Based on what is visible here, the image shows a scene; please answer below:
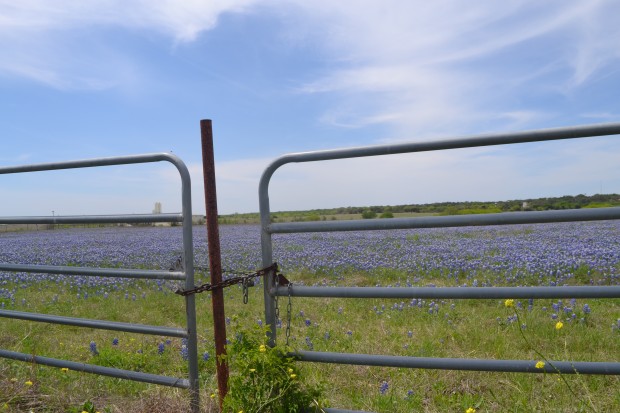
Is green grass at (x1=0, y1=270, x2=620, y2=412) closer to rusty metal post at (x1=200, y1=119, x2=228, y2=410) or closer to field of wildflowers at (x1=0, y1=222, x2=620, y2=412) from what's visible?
field of wildflowers at (x1=0, y1=222, x2=620, y2=412)

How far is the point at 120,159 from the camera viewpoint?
3.04m

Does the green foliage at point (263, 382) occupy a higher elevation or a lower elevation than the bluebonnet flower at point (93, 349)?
higher

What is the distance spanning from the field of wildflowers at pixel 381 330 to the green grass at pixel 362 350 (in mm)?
14

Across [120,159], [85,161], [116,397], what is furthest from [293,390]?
[85,161]

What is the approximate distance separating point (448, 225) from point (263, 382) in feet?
4.05

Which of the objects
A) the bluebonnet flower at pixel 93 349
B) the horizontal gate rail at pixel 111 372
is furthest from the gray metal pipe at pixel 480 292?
the bluebonnet flower at pixel 93 349

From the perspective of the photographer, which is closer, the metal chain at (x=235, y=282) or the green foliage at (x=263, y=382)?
the green foliage at (x=263, y=382)

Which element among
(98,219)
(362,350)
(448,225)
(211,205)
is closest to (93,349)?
(98,219)

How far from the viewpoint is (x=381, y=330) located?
5.00m

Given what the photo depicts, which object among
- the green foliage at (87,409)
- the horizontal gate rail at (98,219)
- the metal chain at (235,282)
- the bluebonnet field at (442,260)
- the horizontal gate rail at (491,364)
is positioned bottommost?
the green foliage at (87,409)

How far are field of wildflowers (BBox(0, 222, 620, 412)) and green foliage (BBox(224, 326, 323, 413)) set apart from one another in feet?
0.46

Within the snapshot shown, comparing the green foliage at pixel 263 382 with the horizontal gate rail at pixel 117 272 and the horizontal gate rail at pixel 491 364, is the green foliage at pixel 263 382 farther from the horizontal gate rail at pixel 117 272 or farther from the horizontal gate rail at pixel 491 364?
the horizontal gate rail at pixel 117 272

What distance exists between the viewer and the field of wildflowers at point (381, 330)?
3311 millimetres

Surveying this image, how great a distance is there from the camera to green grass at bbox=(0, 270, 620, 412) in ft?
10.6
